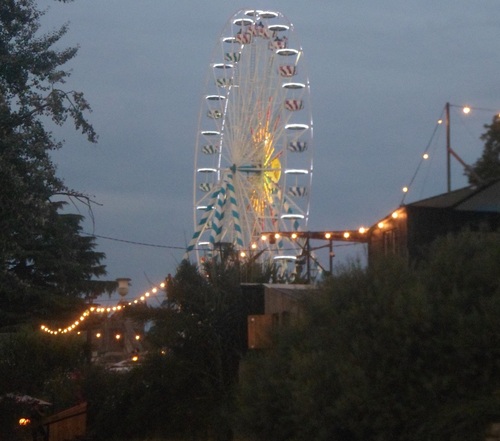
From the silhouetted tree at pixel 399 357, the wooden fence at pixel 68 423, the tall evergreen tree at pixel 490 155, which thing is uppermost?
the tall evergreen tree at pixel 490 155

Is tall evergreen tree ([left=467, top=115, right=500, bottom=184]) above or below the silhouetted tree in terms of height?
above

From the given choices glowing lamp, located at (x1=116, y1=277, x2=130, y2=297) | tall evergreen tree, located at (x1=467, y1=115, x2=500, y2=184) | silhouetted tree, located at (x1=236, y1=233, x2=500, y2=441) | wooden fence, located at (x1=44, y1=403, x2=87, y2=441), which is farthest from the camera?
glowing lamp, located at (x1=116, y1=277, x2=130, y2=297)

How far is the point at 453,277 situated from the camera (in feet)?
44.1

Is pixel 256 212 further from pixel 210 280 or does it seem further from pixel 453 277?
pixel 453 277

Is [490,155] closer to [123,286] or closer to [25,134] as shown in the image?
[123,286]

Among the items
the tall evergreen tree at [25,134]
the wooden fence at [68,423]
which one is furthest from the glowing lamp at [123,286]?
the tall evergreen tree at [25,134]

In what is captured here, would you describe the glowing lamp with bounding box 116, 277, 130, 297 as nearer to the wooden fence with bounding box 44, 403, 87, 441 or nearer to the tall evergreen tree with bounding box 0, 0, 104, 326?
the wooden fence with bounding box 44, 403, 87, 441

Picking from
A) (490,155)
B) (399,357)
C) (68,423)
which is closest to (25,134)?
(399,357)

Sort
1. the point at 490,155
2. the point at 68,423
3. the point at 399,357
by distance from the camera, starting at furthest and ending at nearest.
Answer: the point at 490,155
the point at 68,423
the point at 399,357

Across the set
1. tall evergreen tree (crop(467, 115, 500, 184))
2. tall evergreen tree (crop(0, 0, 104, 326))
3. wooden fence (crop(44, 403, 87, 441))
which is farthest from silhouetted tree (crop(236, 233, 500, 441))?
tall evergreen tree (crop(467, 115, 500, 184))

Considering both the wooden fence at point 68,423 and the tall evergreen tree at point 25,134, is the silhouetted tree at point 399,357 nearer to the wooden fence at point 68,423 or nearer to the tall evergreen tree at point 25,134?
the tall evergreen tree at point 25,134

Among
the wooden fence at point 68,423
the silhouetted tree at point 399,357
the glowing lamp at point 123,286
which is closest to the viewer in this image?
the silhouetted tree at point 399,357

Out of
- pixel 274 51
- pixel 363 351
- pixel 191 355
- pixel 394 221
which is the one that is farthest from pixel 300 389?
pixel 274 51

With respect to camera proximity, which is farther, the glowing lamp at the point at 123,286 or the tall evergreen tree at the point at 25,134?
the glowing lamp at the point at 123,286
